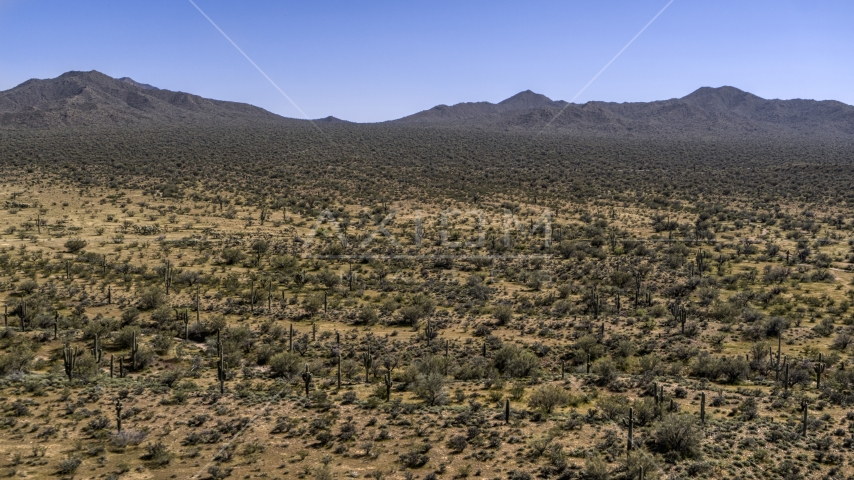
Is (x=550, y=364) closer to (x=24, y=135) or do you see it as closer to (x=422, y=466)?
(x=422, y=466)

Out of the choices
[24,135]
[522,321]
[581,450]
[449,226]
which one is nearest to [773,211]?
[449,226]

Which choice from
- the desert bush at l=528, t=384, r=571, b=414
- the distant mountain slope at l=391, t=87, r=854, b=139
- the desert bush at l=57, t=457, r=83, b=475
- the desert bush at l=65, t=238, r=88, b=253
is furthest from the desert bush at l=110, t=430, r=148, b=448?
the distant mountain slope at l=391, t=87, r=854, b=139

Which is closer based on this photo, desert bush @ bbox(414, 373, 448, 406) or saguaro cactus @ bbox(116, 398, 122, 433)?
saguaro cactus @ bbox(116, 398, 122, 433)

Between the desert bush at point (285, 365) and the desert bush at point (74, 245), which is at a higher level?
the desert bush at point (74, 245)

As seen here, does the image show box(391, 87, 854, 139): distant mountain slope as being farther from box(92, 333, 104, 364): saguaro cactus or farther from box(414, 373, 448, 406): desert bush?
box(92, 333, 104, 364): saguaro cactus

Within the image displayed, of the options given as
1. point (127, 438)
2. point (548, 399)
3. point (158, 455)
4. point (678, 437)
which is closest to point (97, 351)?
point (127, 438)

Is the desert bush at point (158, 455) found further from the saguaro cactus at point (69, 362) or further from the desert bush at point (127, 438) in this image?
the saguaro cactus at point (69, 362)

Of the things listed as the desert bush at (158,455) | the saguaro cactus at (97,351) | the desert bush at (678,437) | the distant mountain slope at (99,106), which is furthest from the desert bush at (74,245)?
the distant mountain slope at (99,106)

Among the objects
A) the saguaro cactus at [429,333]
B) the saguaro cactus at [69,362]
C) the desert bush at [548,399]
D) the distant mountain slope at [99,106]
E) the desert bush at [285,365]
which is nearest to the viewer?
the desert bush at [548,399]
